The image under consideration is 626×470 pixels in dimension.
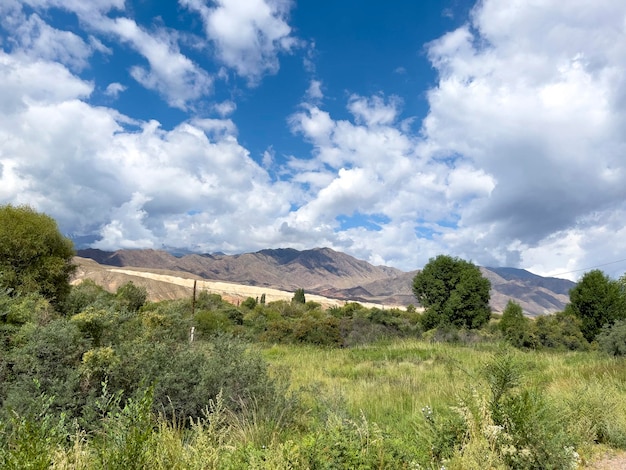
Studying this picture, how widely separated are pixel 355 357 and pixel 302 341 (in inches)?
440

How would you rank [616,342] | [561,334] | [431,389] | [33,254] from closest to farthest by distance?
1. [431,389]
2. [33,254]
3. [616,342]
4. [561,334]

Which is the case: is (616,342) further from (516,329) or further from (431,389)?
(431,389)

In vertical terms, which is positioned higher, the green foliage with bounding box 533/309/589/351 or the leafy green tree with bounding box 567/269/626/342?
the leafy green tree with bounding box 567/269/626/342

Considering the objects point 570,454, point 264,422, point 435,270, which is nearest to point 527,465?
point 570,454

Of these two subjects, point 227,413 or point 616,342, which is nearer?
point 227,413

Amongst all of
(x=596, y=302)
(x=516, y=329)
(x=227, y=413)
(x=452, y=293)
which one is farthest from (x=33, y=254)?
(x=596, y=302)

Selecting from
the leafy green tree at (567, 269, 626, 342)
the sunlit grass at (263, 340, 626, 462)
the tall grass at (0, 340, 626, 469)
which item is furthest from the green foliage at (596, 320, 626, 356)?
the leafy green tree at (567, 269, 626, 342)

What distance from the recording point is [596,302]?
3906 cm

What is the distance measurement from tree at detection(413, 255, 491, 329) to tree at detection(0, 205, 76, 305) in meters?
35.9

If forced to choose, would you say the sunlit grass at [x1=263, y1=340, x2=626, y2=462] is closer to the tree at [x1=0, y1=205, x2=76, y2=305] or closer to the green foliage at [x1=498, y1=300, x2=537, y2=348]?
the tree at [x1=0, y1=205, x2=76, y2=305]

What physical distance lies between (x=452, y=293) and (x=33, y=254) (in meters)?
40.1

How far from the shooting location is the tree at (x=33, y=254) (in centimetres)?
1934

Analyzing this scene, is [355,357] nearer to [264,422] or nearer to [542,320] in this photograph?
[264,422]

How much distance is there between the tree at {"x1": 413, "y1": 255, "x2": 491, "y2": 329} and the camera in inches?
1702
